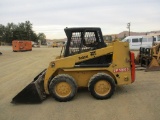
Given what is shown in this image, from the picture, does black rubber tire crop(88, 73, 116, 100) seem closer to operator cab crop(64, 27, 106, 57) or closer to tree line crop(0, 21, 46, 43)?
operator cab crop(64, 27, 106, 57)

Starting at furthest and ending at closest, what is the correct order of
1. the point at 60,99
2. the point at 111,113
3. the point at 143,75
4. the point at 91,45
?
the point at 143,75
the point at 91,45
the point at 60,99
the point at 111,113

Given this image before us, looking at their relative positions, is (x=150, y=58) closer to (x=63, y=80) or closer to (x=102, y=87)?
(x=102, y=87)

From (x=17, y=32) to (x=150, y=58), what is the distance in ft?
305

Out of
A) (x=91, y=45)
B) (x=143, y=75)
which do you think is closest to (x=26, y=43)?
(x=143, y=75)

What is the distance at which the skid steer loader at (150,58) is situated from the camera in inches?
554

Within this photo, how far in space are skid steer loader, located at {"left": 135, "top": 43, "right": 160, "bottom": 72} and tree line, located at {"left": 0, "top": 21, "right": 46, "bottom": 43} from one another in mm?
89380

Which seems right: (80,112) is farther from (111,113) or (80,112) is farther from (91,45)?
(91,45)

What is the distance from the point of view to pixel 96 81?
26.7 feet

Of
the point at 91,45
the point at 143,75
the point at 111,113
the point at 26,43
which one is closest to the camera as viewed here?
the point at 111,113

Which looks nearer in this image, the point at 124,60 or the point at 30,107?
the point at 30,107

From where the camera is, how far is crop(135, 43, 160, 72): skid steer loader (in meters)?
14.1

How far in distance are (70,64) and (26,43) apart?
41136 mm

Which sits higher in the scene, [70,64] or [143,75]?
[70,64]

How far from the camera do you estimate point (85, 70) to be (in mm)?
8484
